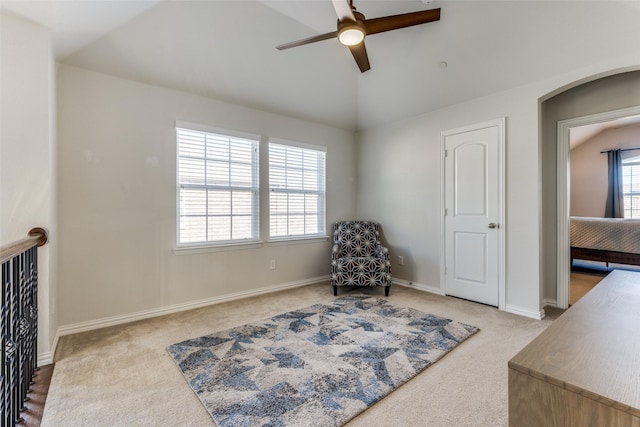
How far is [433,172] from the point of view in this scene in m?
4.01

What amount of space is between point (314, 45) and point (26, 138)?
9.07 feet

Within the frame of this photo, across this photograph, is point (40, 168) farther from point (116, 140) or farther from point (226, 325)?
point (226, 325)

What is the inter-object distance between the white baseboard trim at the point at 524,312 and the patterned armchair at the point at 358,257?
4.33 ft

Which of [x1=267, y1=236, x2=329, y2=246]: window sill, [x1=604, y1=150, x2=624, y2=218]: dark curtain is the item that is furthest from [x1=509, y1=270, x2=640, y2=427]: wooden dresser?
[x1=604, y1=150, x2=624, y2=218]: dark curtain

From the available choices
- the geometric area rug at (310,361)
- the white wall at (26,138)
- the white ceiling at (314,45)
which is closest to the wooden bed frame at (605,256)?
the white ceiling at (314,45)

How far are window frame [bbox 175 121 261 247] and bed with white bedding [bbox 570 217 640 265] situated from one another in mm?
5347

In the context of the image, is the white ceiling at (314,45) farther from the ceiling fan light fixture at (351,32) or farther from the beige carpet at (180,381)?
the beige carpet at (180,381)

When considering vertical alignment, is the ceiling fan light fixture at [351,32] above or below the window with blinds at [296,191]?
above

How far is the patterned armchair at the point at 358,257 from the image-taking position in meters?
3.85

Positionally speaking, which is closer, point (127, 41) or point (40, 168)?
point (40, 168)

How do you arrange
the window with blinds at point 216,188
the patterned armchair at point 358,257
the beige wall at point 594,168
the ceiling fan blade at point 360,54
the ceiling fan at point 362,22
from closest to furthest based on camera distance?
1. the ceiling fan at point 362,22
2. the ceiling fan blade at point 360,54
3. the window with blinds at point 216,188
4. the patterned armchair at point 358,257
5. the beige wall at point 594,168

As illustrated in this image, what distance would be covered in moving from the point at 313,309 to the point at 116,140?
269 cm

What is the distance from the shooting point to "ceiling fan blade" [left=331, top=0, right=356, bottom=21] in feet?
5.92

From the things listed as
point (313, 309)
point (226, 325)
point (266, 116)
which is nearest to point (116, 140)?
point (266, 116)
